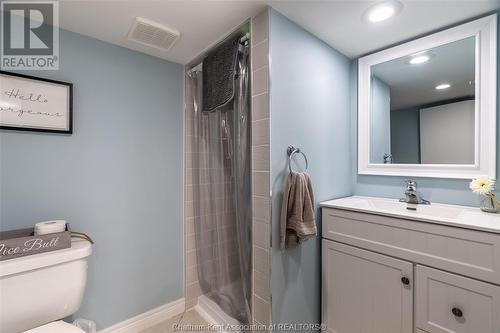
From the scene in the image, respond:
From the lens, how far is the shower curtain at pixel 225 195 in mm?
1501

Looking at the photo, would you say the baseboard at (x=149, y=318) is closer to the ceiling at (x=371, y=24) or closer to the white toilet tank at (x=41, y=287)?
the white toilet tank at (x=41, y=287)

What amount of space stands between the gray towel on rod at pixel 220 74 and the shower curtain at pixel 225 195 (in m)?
0.05

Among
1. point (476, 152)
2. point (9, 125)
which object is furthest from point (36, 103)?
point (476, 152)

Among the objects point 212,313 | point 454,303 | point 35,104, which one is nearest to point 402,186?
point 454,303

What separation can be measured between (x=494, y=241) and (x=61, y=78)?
2.38 meters

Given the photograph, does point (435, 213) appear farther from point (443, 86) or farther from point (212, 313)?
point (212, 313)

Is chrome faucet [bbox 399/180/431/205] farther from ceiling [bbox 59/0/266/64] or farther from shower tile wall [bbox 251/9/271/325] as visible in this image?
ceiling [bbox 59/0/266/64]

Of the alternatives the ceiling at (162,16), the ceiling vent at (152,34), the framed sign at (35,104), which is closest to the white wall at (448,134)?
the ceiling at (162,16)

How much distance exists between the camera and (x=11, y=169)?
1255 mm

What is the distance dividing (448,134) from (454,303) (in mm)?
978

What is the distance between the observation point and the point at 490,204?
1267 mm

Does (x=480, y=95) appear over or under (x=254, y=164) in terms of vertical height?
over

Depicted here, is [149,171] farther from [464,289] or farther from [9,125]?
[464,289]

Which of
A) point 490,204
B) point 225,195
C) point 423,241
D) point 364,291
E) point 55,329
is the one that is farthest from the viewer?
point 225,195
